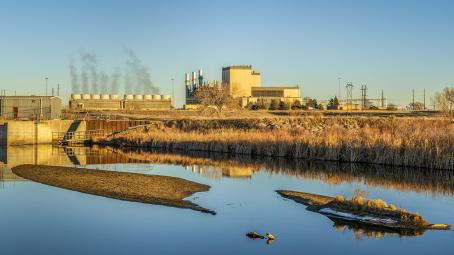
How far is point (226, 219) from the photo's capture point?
17875mm

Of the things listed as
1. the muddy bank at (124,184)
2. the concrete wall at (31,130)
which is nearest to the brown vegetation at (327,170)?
the muddy bank at (124,184)

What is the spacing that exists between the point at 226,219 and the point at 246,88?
118m

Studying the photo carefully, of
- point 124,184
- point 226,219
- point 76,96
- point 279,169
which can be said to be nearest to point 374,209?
point 226,219

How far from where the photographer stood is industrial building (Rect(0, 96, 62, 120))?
71.5m

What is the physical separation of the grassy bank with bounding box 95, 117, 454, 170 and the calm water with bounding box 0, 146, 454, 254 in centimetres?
271

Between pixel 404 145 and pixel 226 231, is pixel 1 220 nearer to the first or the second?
pixel 226 231

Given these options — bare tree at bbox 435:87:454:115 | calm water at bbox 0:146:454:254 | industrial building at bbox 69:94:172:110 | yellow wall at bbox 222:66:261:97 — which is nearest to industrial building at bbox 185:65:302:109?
yellow wall at bbox 222:66:261:97

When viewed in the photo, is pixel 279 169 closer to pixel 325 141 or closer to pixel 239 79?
pixel 325 141

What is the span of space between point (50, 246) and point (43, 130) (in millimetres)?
50143

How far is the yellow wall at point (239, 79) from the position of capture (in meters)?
133

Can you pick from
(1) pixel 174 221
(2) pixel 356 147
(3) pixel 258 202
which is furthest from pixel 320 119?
(1) pixel 174 221

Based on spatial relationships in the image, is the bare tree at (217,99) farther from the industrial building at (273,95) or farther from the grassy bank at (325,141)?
the grassy bank at (325,141)

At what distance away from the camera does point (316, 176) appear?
29.6 meters

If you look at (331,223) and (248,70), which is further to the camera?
(248,70)
